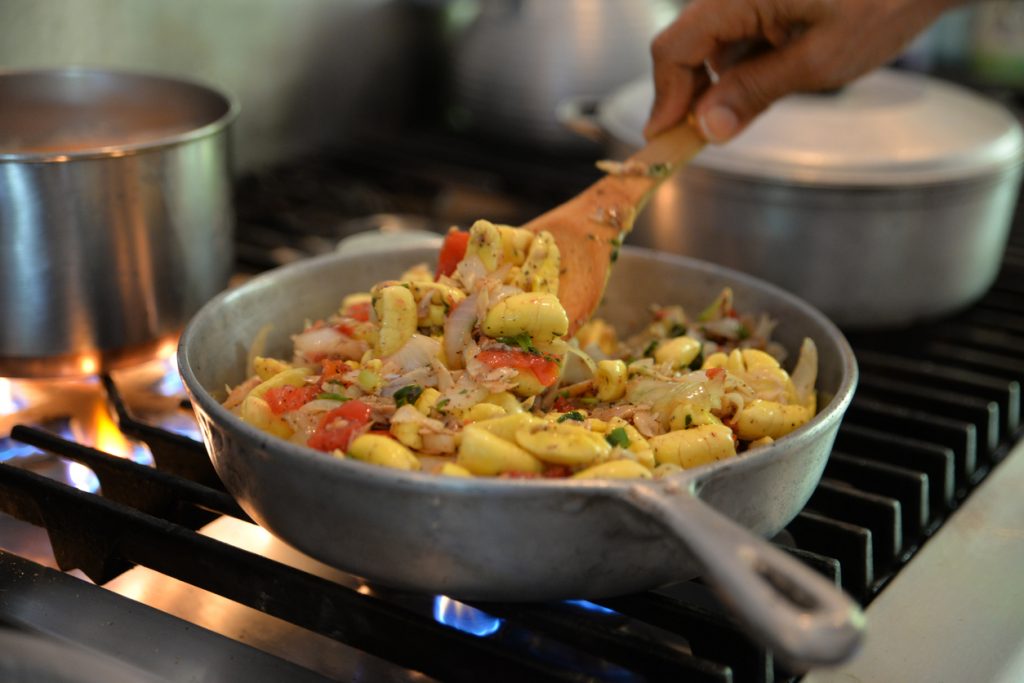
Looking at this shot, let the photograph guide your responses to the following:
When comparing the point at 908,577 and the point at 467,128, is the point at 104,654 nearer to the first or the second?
the point at 908,577

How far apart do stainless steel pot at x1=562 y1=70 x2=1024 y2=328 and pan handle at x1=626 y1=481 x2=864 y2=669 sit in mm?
656

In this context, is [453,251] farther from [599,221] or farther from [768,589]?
[768,589]

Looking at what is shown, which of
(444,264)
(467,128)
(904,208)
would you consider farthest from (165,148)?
(467,128)

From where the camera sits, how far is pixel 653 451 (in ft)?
2.40

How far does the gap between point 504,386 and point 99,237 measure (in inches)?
17.2

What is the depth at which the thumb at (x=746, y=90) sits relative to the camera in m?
1.03

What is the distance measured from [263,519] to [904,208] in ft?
2.58

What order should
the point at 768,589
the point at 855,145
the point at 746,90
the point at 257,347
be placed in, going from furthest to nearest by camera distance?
the point at 855,145 < the point at 746,90 < the point at 257,347 < the point at 768,589

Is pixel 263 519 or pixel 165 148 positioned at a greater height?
pixel 165 148

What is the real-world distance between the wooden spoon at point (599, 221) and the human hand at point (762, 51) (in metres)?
0.04

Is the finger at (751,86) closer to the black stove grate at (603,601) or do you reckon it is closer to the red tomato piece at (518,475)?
the black stove grate at (603,601)

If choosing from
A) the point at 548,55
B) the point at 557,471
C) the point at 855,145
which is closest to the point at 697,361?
the point at 557,471

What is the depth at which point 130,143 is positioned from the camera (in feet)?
3.70

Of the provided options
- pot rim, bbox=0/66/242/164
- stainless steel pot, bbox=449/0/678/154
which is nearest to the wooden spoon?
pot rim, bbox=0/66/242/164
